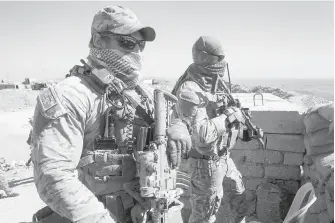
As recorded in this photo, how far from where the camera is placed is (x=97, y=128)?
1.82m

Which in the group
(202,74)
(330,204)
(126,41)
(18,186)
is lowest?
(18,186)

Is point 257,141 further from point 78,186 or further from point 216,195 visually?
point 78,186

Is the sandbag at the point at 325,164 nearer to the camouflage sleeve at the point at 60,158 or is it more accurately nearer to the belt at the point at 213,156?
the belt at the point at 213,156

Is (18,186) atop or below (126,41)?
below

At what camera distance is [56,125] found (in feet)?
5.23

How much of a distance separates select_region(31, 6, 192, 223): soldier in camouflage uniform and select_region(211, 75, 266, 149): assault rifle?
1685 mm

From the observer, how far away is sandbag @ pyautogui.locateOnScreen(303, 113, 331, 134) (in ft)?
11.2

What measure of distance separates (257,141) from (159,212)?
2538 millimetres

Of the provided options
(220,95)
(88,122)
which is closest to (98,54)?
(88,122)

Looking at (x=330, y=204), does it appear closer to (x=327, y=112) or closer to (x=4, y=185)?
(x=327, y=112)

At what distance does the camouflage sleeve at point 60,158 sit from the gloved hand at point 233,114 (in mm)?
2048

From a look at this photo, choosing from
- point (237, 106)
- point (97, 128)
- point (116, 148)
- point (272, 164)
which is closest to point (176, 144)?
point (116, 148)

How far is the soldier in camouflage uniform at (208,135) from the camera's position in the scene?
10.4 ft

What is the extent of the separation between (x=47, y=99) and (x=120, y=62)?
50cm
